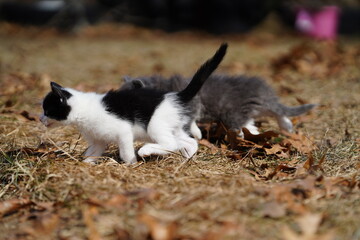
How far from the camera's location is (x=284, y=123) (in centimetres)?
418

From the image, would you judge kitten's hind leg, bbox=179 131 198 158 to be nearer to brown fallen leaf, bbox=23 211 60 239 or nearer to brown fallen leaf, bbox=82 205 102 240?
brown fallen leaf, bbox=82 205 102 240

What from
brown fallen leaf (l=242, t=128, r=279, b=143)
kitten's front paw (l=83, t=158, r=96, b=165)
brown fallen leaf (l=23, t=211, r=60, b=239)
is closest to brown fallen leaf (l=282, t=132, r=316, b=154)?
brown fallen leaf (l=242, t=128, r=279, b=143)

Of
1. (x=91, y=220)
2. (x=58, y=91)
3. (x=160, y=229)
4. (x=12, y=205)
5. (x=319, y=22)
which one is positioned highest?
(x=58, y=91)

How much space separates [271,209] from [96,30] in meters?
11.3

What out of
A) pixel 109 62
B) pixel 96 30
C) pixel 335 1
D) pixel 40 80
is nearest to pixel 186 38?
pixel 96 30

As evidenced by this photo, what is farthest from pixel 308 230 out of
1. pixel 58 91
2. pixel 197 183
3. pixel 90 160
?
pixel 58 91

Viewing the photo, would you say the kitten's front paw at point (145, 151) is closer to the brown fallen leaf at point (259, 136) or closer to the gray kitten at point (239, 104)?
the brown fallen leaf at point (259, 136)

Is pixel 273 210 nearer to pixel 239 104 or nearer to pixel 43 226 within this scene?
pixel 43 226

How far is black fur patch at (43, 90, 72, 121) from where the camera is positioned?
3.09 meters

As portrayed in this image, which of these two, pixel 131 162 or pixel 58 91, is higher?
pixel 58 91

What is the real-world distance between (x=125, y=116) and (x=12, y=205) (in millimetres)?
986

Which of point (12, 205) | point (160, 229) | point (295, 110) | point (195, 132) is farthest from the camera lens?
point (295, 110)

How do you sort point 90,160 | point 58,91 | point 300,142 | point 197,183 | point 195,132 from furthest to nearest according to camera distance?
point 195,132 → point 300,142 → point 90,160 → point 58,91 → point 197,183

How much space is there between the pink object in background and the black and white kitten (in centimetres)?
800
